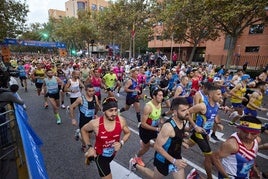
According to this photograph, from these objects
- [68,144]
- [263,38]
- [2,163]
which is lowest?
[68,144]

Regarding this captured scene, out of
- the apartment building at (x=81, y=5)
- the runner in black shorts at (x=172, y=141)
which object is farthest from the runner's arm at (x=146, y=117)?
the apartment building at (x=81, y=5)

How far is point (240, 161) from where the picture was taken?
2650 millimetres

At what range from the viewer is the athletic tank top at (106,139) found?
10.2 ft

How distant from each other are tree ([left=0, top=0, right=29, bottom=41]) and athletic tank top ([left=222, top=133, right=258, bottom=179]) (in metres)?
21.5

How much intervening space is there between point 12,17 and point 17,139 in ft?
69.9

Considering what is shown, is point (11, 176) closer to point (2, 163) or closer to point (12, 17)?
point (2, 163)

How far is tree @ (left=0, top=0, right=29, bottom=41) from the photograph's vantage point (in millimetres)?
18631

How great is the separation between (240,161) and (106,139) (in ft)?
6.41

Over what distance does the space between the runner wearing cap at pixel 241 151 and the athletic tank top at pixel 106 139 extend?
1.53m

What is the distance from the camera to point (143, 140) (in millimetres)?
4312

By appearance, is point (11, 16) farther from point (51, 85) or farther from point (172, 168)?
point (172, 168)

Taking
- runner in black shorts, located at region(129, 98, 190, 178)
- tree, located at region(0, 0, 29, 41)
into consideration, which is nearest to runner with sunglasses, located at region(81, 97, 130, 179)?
runner in black shorts, located at region(129, 98, 190, 178)

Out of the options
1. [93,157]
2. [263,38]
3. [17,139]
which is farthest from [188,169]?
[263,38]

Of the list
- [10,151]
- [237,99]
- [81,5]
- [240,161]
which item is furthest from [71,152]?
[81,5]
